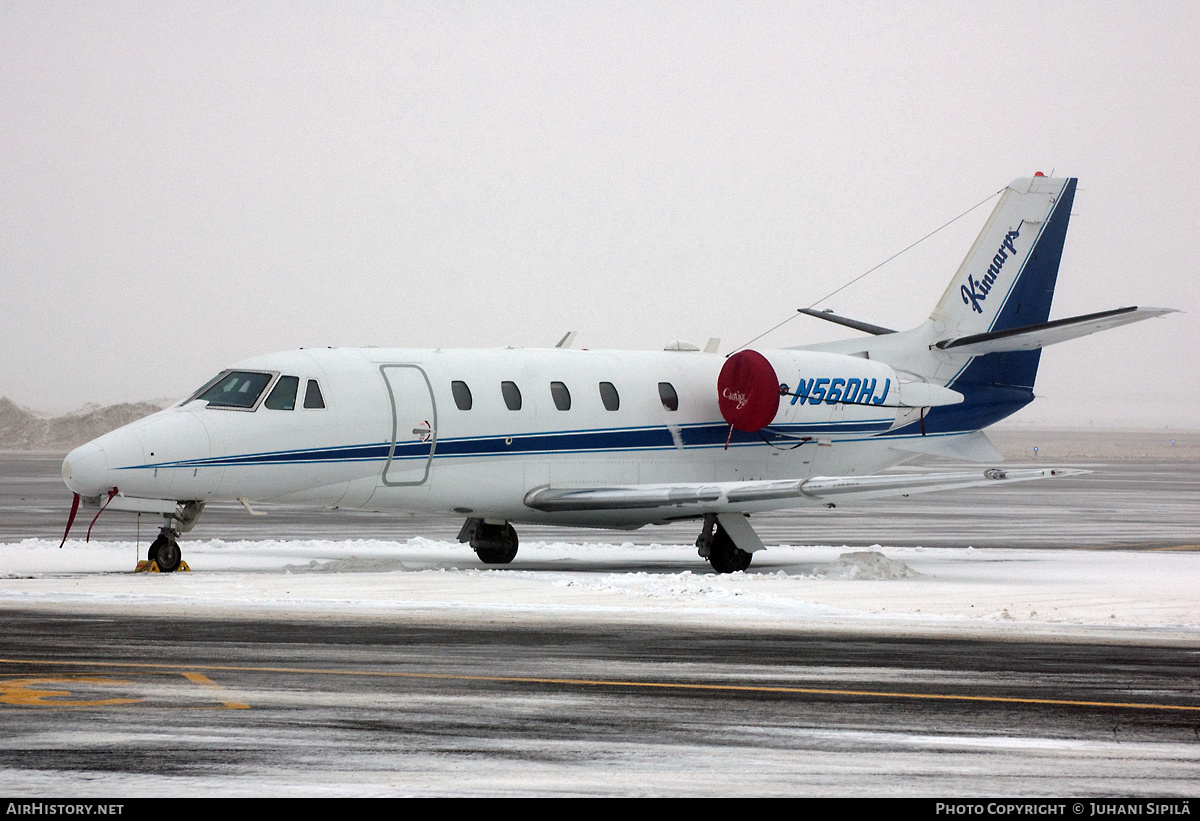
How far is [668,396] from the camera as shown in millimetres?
24547

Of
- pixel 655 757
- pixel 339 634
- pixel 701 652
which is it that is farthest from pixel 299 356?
pixel 655 757

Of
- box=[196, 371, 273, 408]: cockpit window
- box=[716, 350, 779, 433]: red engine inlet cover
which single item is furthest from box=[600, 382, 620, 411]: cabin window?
box=[196, 371, 273, 408]: cockpit window

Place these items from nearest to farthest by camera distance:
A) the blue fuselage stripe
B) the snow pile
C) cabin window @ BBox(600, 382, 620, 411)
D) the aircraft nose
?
the aircraft nose
the blue fuselage stripe
the snow pile
cabin window @ BBox(600, 382, 620, 411)

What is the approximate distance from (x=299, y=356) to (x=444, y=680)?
36.4 ft

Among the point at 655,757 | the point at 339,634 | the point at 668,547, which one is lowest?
the point at 668,547

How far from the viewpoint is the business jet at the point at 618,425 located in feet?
66.4

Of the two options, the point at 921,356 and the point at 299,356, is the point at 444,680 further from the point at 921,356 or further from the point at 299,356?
the point at 921,356

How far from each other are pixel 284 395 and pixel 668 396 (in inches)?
264

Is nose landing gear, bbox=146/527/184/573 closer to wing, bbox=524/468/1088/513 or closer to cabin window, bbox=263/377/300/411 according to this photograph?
cabin window, bbox=263/377/300/411

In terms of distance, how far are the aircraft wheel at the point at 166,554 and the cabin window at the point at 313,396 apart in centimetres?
261

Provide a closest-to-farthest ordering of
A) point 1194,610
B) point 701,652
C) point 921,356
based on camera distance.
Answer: point 701,652 < point 1194,610 < point 921,356

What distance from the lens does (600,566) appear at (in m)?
23.1

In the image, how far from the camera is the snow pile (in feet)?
68.6

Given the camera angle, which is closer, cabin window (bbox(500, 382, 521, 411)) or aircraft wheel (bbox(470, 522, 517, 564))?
cabin window (bbox(500, 382, 521, 411))
